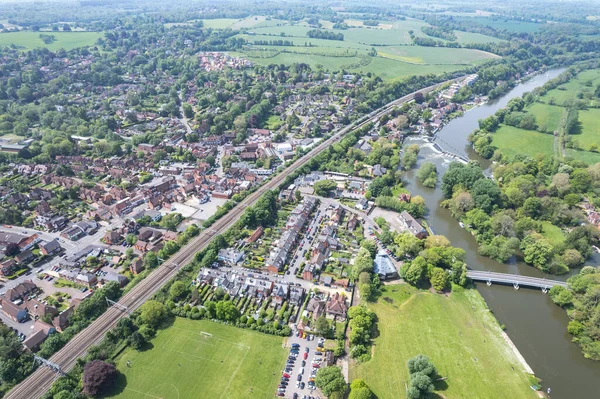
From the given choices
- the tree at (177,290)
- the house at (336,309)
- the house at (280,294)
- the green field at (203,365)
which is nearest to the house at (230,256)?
the tree at (177,290)

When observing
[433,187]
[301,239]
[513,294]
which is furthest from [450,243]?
[301,239]

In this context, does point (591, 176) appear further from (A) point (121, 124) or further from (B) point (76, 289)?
(A) point (121, 124)

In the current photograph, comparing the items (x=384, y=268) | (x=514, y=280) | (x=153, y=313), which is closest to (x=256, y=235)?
(x=153, y=313)

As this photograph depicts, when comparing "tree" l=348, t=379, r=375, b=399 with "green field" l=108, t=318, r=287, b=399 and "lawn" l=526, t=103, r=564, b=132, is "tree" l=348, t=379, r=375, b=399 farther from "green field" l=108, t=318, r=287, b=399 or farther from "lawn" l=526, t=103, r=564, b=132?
"lawn" l=526, t=103, r=564, b=132

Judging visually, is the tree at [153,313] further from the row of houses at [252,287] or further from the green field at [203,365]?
the row of houses at [252,287]

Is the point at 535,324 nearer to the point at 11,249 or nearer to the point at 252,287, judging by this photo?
the point at 252,287

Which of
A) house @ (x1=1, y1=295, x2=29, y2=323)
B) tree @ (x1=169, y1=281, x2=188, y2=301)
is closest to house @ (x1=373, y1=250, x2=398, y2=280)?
tree @ (x1=169, y1=281, x2=188, y2=301)
